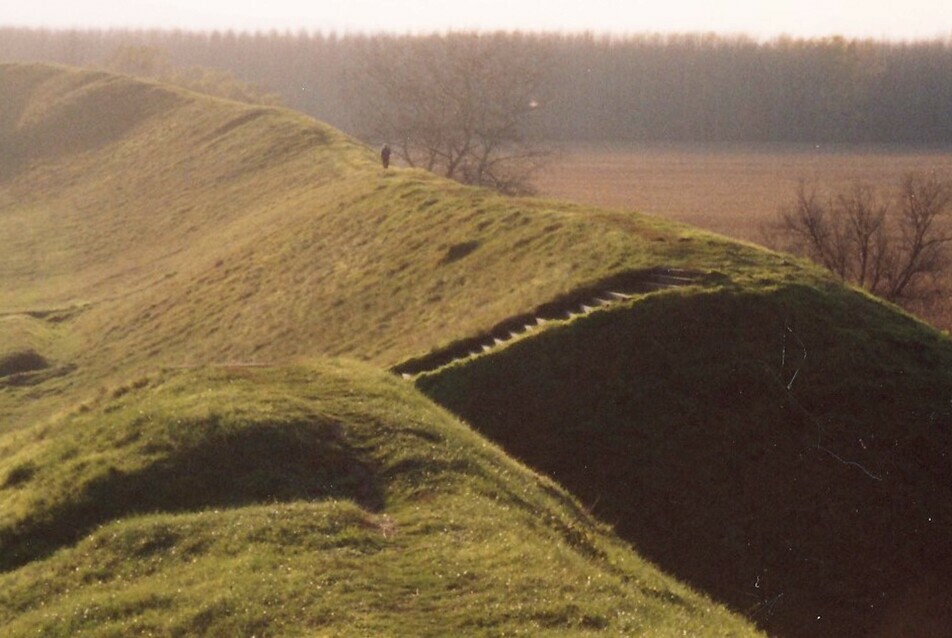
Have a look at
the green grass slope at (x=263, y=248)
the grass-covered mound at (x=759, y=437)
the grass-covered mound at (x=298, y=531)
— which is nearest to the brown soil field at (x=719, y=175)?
the green grass slope at (x=263, y=248)

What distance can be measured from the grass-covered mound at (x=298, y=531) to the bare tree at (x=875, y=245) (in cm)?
2567

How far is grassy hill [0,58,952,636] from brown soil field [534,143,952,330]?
22.9m

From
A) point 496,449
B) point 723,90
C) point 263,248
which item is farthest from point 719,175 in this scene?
point 496,449

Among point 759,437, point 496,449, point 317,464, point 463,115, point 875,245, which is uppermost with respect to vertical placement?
point 463,115

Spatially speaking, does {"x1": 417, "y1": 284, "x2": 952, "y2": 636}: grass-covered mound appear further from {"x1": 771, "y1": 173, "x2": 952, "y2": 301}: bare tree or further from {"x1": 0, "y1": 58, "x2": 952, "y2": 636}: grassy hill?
{"x1": 771, "y1": 173, "x2": 952, "y2": 301}: bare tree

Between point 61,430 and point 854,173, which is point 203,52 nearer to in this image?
point 854,173

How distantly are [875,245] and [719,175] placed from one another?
46565 millimetres

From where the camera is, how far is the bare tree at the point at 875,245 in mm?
41034

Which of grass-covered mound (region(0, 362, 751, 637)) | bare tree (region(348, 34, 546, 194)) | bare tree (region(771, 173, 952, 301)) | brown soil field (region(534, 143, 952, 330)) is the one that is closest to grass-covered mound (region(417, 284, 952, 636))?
grass-covered mound (region(0, 362, 751, 637))

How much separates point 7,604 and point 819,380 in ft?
47.3

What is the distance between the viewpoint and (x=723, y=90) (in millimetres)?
124812

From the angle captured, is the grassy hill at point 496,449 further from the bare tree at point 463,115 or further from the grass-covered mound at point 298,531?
the bare tree at point 463,115

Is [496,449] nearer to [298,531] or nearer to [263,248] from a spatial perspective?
[298,531]

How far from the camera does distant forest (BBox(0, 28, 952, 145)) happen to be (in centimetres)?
11181
